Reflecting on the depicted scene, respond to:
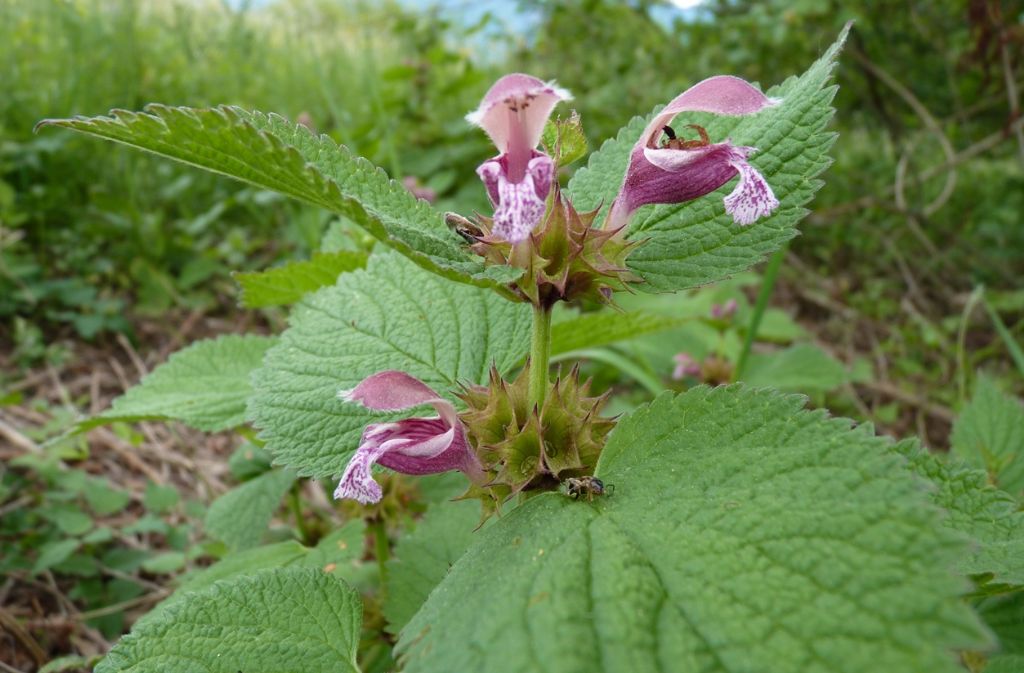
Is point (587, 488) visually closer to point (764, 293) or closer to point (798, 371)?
point (764, 293)

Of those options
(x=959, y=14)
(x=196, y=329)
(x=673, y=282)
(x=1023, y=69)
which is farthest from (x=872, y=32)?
(x=673, y=282)

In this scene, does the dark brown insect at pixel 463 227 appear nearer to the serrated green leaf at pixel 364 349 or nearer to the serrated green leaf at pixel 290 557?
the serrated green leaf at pixel 364 349

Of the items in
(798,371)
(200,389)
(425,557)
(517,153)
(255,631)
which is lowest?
(255,631)

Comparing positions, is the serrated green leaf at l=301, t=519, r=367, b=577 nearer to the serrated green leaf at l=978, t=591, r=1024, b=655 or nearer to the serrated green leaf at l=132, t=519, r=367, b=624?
the serrated green leaf at l=132, t=519, r=367, b=624

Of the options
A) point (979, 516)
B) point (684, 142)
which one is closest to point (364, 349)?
point (684, 142)

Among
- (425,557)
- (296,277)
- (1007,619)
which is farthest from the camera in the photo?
(296,277)

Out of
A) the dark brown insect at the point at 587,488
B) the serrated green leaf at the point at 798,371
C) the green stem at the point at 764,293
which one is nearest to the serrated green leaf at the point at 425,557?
the dark brown insect at the point at 587,488

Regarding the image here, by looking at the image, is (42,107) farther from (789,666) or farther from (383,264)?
(789,666)
